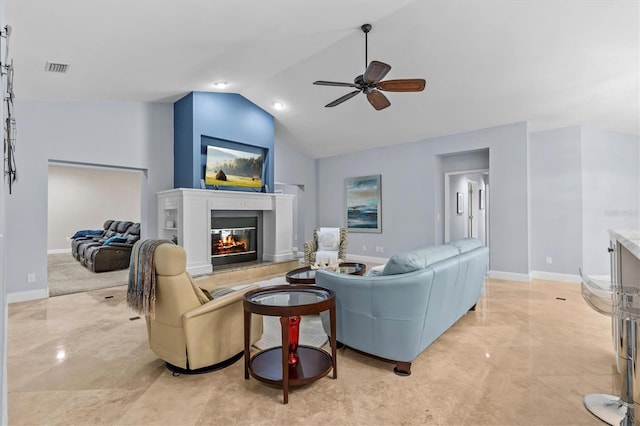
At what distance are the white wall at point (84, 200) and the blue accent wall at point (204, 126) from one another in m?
4.09

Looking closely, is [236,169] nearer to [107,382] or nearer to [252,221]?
[252,221]

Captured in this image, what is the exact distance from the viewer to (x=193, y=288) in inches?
93.5

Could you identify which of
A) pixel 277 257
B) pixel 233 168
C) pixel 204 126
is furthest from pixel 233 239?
pixel 204 126

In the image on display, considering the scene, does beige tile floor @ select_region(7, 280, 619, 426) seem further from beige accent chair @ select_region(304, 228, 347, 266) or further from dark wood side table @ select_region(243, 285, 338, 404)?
beige accent chair @ select_region(304, 228, 347, 266)

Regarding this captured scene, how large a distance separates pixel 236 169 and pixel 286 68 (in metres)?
2.14

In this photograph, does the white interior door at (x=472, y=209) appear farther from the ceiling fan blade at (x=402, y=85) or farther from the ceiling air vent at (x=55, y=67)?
the ceiling air vent at (x=55, y=67)

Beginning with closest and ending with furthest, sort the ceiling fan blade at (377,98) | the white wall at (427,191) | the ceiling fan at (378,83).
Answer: the ceiling fan at (378,83) < the ceiling fan blade at (377,98) < the white wall at (427,191)

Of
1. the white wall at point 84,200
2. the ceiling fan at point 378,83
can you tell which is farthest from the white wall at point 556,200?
the white wall at point 84,200

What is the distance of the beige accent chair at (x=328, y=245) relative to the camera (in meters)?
6.05

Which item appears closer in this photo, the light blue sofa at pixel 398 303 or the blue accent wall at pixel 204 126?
the light blue sofa at pixel 398 303

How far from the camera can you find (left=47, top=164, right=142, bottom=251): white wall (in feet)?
29.9

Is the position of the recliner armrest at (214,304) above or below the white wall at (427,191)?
below

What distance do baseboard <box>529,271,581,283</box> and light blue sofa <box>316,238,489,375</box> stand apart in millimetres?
3857

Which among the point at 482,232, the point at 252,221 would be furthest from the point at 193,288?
the point at 482,232
